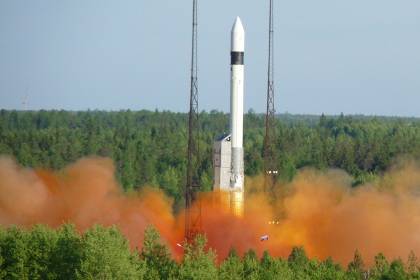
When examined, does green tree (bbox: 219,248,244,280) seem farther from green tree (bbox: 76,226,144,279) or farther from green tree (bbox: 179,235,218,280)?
green tree (bbox: 76,226,144,279)

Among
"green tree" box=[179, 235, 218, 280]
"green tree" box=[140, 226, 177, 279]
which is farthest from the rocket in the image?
"green tree" box=[179, 235, 218, 280]

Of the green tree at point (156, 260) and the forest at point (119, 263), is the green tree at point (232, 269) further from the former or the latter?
the green tree at point (156, 260)

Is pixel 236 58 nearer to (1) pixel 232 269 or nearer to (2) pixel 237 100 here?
(2) pixel 237 100

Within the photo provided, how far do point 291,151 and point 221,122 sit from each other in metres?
60.3

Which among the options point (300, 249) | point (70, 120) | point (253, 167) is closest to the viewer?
point (300, 249)

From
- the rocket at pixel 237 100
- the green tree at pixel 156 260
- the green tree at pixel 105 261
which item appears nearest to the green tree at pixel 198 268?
the green tree at pixel 156 260

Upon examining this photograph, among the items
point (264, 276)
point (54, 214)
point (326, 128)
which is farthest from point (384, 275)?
point (326, 128)

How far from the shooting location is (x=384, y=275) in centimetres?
5816

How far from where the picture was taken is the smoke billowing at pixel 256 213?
247 feet

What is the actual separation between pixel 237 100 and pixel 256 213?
680 cm

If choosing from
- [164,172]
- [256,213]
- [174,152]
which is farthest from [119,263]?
[174,152]

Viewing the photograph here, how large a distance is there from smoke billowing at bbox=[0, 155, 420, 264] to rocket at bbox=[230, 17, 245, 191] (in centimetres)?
213

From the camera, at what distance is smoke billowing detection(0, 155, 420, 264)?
247 ft

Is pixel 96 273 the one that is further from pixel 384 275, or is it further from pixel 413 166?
pixel 413 166
